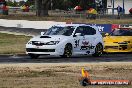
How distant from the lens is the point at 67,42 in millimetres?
22688

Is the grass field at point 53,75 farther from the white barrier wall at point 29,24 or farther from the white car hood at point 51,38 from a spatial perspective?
the white barrier wall at point 29,24

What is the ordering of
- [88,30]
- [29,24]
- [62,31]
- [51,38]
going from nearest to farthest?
[51,38], [62,31], [88,30], [29,24]

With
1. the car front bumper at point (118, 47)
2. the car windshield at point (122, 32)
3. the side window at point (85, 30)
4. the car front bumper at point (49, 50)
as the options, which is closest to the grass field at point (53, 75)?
the car front bumper at point (49, 50)

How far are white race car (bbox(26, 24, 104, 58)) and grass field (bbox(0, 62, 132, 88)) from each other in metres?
3.62

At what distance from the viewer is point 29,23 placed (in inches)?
1753

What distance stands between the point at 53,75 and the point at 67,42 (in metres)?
7.33

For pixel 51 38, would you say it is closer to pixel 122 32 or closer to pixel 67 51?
pixel 67 51

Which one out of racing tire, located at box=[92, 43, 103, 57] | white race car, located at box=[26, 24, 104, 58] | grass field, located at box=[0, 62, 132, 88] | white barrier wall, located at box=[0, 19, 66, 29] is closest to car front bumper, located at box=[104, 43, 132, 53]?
white race car, located at box=[26, 24, 104, 58]

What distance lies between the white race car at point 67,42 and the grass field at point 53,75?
143 inches

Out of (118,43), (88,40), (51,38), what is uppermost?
(51,38)

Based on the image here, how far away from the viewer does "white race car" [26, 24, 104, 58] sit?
22.3 meters

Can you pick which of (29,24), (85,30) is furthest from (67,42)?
(29,24)

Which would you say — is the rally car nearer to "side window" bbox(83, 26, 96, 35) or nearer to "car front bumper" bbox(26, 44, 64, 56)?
"side window" bbox(83, 26, 96, 35)

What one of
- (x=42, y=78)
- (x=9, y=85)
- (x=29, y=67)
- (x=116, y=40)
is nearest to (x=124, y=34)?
Result: (x=116, y=40)
